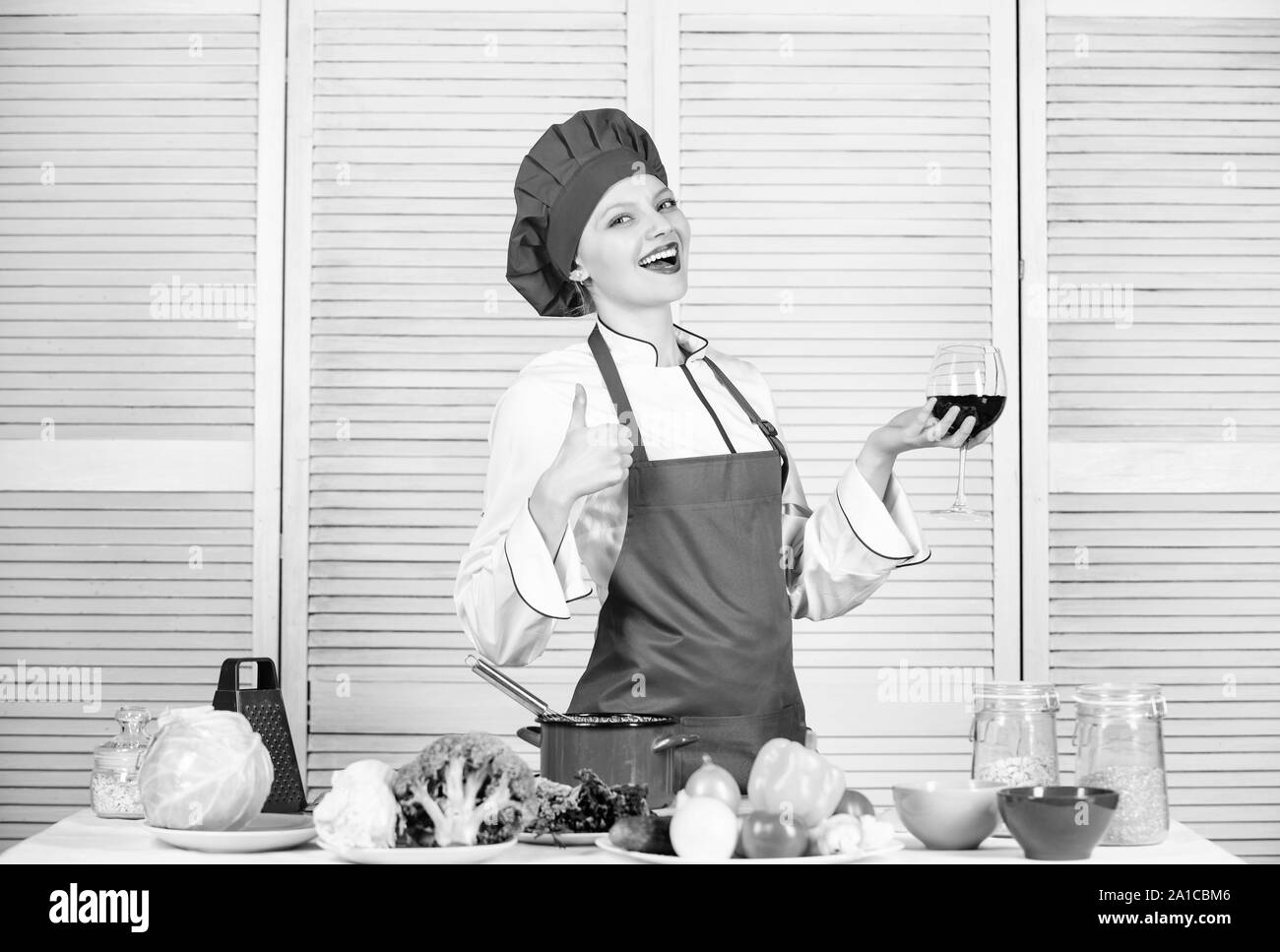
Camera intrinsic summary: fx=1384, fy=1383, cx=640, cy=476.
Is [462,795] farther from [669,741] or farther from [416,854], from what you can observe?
[669,741]

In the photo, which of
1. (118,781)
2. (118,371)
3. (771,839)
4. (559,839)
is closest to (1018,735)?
(771,839)

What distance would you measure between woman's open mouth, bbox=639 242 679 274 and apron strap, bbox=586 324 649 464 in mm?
160

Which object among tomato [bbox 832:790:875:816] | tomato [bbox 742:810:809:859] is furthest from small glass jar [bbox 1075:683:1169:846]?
tomato [bbox 742:810:809:859]

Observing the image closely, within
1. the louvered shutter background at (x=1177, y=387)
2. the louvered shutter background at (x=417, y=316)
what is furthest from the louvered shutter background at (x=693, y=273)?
the louvered shutter background at (x=1177, y=387)

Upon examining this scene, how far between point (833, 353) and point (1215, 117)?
1.08 m

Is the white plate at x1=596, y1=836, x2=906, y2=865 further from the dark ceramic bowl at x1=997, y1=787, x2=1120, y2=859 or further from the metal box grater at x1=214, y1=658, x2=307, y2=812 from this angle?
the metal box grater at x1=214, y1=658, x2=307, y2=812

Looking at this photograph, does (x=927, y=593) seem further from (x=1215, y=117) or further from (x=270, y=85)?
(x=270, y=85)

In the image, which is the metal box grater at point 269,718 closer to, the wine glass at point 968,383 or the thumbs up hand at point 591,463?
the thumbs up hand at point 591,463

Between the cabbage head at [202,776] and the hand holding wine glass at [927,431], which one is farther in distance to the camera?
the hand holding wine glass at [927,431]

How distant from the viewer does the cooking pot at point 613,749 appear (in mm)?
1552

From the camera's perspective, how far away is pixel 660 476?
2090mm

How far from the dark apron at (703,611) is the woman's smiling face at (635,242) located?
17cm

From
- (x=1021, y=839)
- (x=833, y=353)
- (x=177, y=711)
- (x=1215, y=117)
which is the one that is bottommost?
(x=1021, y=839)
